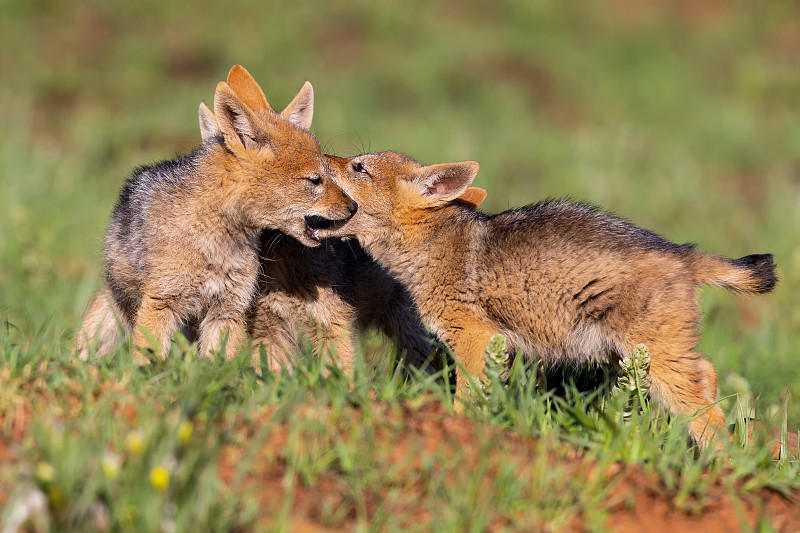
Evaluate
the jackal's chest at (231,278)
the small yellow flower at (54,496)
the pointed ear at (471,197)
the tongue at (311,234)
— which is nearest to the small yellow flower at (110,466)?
the small yellow flower at (54,496)

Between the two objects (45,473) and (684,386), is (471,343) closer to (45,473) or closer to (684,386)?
(684,386)

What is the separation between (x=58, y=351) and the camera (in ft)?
13.5

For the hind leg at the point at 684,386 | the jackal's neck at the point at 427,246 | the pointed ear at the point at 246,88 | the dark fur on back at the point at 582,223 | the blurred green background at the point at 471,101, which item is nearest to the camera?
the hind leg at the point at 684,386

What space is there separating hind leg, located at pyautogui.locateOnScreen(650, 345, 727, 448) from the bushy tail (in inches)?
18.4

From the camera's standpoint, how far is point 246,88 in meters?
5.48

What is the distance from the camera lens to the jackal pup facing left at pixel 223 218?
4.98 m

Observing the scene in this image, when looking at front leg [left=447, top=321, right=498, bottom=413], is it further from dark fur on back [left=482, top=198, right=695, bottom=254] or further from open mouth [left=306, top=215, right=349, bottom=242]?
open mouth [left=306, top=215, right=349, bottom=242]

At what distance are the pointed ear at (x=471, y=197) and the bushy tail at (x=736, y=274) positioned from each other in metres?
1.57

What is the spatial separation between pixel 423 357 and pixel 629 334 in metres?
1.90

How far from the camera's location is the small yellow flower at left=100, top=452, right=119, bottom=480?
2.69 metres

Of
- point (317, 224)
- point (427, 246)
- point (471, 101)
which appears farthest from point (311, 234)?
point (471, 101)

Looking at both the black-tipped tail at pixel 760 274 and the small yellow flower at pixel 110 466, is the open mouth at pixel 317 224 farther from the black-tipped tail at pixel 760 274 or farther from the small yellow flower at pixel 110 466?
the small yellow flower at pixel 110 466

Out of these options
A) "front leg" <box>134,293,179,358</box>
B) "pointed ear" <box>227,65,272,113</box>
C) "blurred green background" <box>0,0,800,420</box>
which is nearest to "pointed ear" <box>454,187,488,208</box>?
"pointed ear" <box>227,65,272,113</box>

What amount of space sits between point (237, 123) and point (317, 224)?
0.77 meters
